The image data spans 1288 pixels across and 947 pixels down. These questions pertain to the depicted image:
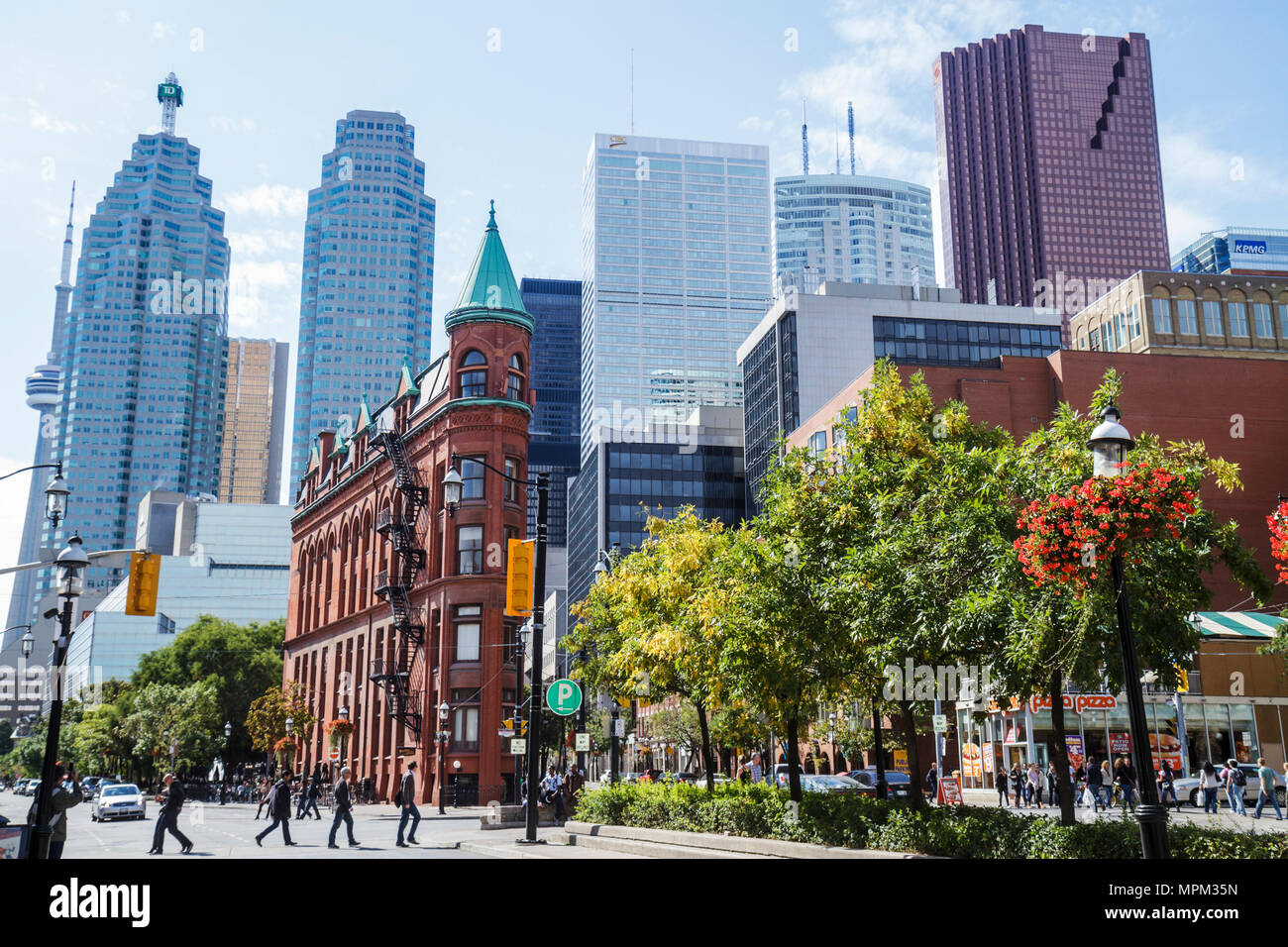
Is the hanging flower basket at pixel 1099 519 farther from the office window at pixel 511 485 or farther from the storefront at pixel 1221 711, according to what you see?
the office window at pixel 511 485

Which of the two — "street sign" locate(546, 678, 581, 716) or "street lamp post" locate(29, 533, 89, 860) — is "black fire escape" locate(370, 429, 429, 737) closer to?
"street lamp post" locate(29, 533, 89, 860)

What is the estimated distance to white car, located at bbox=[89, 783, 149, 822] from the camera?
50.7 metres

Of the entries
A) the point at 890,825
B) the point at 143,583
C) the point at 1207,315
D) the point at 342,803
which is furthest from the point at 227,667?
the point at 890,825

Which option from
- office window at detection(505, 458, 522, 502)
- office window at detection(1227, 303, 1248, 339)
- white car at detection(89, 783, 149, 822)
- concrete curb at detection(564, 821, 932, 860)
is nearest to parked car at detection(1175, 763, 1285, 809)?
concrete curb at detection(564, 821, 932, 860)

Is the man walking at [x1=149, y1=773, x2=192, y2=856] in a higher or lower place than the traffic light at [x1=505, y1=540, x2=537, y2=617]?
lower

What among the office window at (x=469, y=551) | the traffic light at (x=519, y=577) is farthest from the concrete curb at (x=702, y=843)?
the office window at (x=469, y=551)

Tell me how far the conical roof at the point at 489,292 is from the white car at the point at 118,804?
27250 millimetres

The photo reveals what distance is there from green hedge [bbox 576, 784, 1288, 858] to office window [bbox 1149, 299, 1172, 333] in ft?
285

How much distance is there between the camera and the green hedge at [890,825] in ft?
48.4

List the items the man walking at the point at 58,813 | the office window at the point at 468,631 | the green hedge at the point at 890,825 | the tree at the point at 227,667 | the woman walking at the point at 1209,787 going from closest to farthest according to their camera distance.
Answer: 1. the green hedge at the point at 890,825
2. the man walking at the point at 58,813
3. the woman walking at the point at 1209,787
4. the office window at the point at 468,631
5. the tree at the point at 227,667

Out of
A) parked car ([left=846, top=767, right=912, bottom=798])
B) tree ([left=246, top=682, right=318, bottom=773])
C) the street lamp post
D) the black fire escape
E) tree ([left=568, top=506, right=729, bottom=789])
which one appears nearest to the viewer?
the street lamp post

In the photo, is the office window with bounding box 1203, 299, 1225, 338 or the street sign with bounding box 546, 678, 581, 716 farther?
the office window with bounding box 1203, 299, 1225, 338
